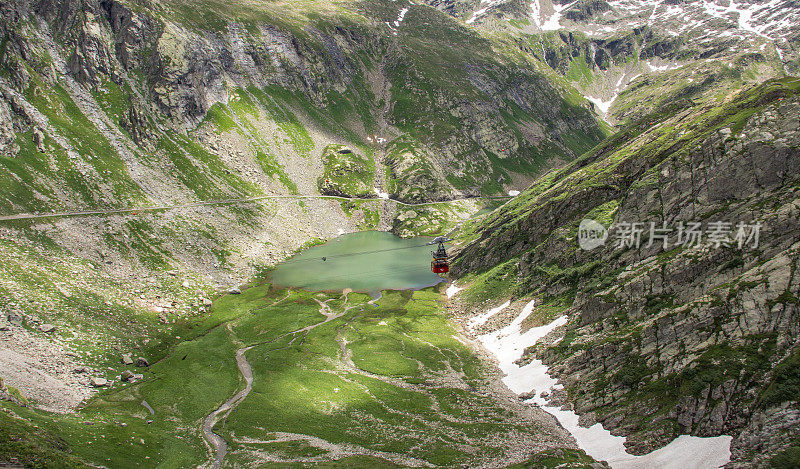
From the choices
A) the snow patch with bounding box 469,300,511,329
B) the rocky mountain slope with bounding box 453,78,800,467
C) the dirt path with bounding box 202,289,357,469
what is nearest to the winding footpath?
the dirt path with bounding box 202,289,357,469

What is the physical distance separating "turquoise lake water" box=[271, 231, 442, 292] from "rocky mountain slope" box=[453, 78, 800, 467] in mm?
25912

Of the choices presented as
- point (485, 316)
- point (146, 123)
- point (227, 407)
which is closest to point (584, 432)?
point (485, 316)

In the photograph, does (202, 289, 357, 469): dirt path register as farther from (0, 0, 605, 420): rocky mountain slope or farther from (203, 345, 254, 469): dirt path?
(0, 0, 605, 420): rocky mountain slope

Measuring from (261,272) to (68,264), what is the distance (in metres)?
41.5

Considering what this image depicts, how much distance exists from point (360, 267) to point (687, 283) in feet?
266

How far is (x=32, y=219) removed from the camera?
3201 inches

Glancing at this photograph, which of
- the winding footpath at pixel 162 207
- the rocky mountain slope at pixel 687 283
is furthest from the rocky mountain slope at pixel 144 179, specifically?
the rocky mountain slope at pixel 687 283

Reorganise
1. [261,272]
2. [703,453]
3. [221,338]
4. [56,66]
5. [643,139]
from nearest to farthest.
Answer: [703,453] → [221,338] → [643,139] → [261,272] → [56,66]

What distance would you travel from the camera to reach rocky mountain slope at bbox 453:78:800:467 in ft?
123

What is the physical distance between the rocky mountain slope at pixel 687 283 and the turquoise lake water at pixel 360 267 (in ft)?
85.0

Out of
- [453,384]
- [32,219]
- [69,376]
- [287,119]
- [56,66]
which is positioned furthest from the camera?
[287,119]

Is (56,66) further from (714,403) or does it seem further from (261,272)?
(714,403)

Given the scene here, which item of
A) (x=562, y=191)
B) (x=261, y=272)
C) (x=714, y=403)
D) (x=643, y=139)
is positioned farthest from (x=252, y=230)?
(x=714, y=403)

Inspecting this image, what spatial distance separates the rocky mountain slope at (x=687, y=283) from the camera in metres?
37.5
